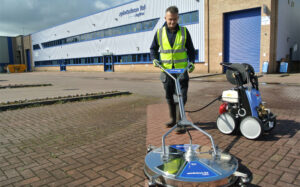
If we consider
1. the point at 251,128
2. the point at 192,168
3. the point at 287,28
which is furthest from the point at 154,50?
the point at 287,28

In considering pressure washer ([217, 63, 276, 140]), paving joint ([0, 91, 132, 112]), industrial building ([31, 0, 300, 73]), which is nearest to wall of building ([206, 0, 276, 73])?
industrial building ([31, 0, 300, 73])

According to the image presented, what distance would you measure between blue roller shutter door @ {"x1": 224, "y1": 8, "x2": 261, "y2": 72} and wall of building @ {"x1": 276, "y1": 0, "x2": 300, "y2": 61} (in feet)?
6.79

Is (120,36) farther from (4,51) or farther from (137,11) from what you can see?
(4,51)

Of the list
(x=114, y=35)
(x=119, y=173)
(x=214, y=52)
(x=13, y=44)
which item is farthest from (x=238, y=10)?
(x=13, y=44)

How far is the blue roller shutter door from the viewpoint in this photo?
22250 mm

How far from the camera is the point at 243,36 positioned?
75.9 ft

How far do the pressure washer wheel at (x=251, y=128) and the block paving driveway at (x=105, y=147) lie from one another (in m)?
0.11

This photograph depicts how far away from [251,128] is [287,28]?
25581 millimetres

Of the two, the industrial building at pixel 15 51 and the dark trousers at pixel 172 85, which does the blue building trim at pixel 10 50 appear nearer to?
the industrial building at pixel 15 51

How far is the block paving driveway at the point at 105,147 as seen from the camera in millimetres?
2775

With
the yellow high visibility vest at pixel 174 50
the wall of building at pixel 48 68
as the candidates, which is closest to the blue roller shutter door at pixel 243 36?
the yellow high visibility vest at pixel 174 50

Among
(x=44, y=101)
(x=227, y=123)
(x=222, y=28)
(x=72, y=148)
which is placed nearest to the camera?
(x=72, y=148)

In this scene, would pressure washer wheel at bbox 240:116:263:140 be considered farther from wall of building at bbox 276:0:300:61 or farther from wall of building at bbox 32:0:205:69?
wall of building at bbox 32:0:205:69

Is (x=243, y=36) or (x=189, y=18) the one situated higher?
(x=189, y=18)
